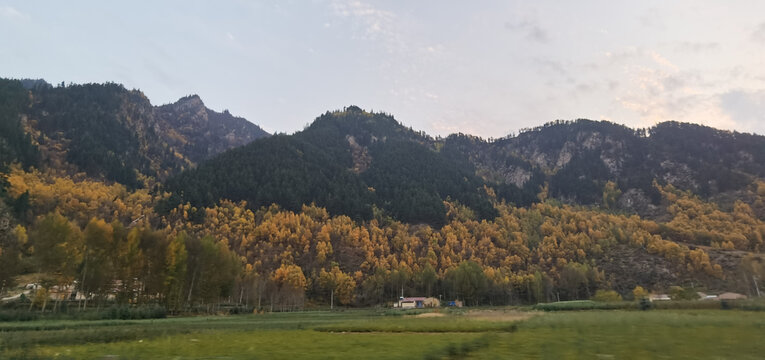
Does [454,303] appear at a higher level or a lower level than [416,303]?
lower

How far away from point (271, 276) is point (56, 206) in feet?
386

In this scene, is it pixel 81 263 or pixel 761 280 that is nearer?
pixel 81 263

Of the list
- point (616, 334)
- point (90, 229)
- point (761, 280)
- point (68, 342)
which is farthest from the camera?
point (761, 280)

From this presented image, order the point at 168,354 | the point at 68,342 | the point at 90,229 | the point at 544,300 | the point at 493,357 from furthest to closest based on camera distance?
the point at 544,300
the point at 90,229
the point at 68,342
the point at 168,354
the point at 493,357

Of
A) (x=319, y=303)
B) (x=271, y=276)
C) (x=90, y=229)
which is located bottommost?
(x=319, y=303)

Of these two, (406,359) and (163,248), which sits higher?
(163,248)

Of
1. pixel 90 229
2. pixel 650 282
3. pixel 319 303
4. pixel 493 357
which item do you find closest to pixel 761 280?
pixel 650 282

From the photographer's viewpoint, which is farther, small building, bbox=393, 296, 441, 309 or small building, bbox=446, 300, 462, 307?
small building, bbox=446, 300, 462, 307

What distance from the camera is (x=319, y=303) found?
16488 centimetres

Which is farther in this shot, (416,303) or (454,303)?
(454,303)

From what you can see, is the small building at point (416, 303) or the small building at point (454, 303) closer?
the small building at point (416, 303)

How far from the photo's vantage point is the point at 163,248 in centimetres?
8544

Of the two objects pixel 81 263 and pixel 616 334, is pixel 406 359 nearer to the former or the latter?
pixel 616 334

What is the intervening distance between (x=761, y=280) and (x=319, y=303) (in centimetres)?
17514
